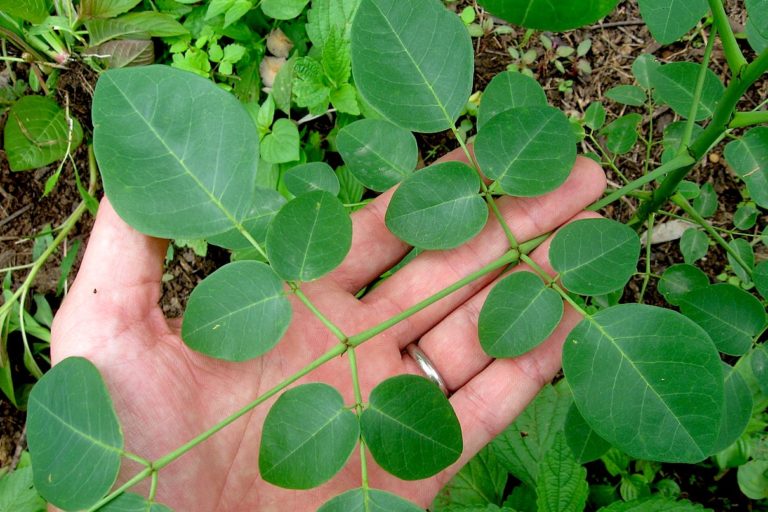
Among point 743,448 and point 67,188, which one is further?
point 67,188

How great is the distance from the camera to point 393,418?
1.32 meters

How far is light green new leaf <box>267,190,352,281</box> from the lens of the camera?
4.34 ft

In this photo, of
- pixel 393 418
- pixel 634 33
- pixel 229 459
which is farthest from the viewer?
pixel 634 33

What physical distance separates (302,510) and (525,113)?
115 cm

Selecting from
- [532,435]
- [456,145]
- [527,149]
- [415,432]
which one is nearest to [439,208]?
[527,149]

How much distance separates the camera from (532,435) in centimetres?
220

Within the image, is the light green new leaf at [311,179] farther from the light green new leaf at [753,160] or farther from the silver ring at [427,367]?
the light green new leaf at [753,160]

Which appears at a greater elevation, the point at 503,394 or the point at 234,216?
the point at 234,216

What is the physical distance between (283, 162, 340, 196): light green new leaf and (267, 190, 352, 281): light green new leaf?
1.13 ft

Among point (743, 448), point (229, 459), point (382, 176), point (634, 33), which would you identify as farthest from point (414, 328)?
point (634, 33)

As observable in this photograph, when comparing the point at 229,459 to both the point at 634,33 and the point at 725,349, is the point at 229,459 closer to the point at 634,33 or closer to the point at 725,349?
the point at 725,349

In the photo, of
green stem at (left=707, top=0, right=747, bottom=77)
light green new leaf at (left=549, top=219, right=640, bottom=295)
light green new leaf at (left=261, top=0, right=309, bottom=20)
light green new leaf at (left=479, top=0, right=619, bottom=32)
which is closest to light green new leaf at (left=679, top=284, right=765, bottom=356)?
light green new leaf at (left=549, top=219, right=640, bottom=295)

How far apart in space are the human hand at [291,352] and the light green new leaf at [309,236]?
1.36 feet

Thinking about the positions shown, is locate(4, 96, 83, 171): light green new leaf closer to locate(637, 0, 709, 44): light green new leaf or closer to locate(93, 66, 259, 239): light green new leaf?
locate(93, 66, 259, 239): light green new leaf
